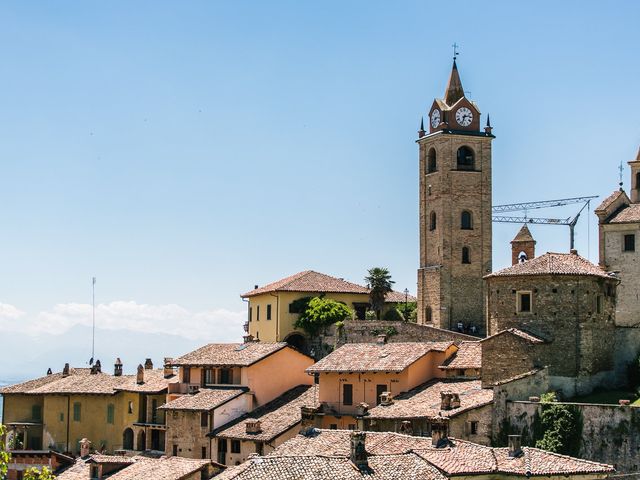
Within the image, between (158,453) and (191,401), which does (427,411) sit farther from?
(158,453)

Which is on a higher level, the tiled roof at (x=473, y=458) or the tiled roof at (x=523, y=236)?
the tiled roof at (x=523, y=236)

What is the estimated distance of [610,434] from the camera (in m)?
46.3

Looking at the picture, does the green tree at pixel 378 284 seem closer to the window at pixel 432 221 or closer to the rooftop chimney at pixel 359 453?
the window at pixel 432 221

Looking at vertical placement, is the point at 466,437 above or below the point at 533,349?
below

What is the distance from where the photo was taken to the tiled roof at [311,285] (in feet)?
248

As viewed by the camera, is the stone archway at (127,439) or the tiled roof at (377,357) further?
the stone archway at (127,439)

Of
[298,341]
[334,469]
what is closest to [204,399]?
[298,341]

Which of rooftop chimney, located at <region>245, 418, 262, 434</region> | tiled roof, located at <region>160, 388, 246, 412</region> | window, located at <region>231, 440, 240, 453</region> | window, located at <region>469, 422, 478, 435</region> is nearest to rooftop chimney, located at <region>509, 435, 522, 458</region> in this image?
window, located at <region>469, 422, 478, 435</region>

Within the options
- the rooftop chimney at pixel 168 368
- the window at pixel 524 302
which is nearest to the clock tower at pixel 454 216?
the rooftop chimney at pixel 168 368

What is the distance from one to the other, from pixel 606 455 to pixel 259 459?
14422mm

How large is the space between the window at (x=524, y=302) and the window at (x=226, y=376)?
695 inches

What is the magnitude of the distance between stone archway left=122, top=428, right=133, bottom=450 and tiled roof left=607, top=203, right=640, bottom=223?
99.8 feet

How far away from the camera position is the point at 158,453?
65500 mm

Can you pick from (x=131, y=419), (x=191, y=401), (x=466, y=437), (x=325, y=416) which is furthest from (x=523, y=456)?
(x=131, y=419)
